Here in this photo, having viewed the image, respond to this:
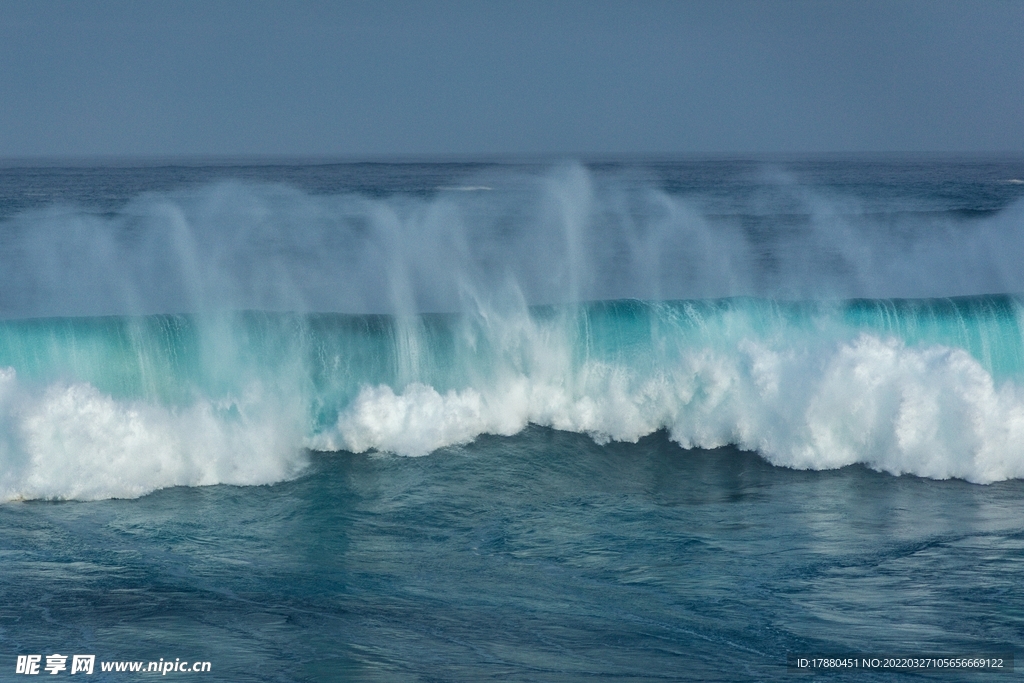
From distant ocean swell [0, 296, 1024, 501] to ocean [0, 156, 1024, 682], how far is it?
4 centimetres

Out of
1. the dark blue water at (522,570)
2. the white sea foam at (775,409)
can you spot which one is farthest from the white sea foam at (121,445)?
the white sea foam at (775,409)

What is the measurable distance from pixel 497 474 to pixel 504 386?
2.03 m

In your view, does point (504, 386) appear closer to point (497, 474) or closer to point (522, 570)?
point (497, 474)

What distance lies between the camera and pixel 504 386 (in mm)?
14195

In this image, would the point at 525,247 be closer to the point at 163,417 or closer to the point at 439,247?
the point at 439,247

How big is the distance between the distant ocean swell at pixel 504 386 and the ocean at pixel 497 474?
37 mm

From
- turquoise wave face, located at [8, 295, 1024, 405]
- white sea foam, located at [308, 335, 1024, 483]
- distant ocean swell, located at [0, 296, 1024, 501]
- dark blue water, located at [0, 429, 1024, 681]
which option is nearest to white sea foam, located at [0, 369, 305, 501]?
distant ocean swell, located at [0, 296, 1024, 501]

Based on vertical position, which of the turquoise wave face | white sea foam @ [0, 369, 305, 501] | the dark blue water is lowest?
the dark blue water

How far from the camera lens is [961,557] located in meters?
9.71

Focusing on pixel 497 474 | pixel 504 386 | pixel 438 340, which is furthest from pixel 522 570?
pixel 438 340

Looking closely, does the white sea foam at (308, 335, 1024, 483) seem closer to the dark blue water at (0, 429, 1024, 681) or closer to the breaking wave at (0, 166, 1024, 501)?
the breaking wave at (0, 166, 1024, 501)

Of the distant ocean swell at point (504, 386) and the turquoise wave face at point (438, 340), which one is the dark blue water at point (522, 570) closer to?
the distant ocean swell at point (504, 386)

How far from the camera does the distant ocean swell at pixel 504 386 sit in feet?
40.0

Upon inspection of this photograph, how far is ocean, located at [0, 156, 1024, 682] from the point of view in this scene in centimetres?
808
